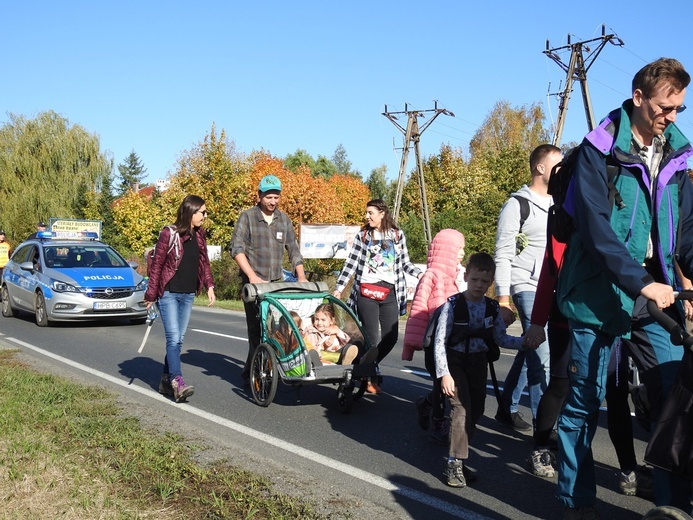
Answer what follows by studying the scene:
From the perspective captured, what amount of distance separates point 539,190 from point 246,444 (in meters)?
2.91

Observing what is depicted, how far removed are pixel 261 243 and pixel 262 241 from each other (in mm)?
23

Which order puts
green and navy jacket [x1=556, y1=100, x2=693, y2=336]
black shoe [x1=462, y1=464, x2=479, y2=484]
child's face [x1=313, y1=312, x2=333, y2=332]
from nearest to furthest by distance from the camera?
1. green and navy jacket [x1=556, y1=100, x2=693, y2=336]
2. black shoe [x1=462, y1=464, x2=479, y2=484]
3. child's face [x1=313, y1=312, x2=333, y2=332]

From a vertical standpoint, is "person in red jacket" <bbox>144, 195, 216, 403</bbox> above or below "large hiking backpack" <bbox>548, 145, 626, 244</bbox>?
below

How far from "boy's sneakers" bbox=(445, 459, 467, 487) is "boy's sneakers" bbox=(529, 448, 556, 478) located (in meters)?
0.53

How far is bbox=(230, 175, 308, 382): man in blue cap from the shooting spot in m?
8.05

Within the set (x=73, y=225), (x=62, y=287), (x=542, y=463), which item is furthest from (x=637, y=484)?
(x=73, y=225)

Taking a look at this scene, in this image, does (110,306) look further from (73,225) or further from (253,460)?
(73,225)

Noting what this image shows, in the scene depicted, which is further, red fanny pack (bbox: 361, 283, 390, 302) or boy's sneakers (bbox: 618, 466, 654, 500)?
red fanny pack (bbox: 361, 283, 390, 302)

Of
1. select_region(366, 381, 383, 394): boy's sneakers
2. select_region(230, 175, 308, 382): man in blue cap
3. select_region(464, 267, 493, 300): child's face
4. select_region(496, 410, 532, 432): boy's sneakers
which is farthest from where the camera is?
select_region(366, 381, 383, 394): boy's sneakers

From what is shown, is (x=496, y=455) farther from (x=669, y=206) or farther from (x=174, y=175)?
(x=174, y=175)

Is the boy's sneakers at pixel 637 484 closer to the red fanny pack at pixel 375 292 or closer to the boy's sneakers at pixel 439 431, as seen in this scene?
the boy's sneakers at pixel 439 431

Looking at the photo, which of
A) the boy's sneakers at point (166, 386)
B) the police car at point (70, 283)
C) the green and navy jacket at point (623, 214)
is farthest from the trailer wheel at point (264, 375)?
the police car at point (70, 283)

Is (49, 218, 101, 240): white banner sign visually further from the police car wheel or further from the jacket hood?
the jacket hood

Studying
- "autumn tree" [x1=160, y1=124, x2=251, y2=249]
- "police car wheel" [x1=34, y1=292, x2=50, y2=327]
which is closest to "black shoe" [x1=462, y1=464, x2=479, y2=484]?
"police car wheel" [x1=34, y1=292, x2=50, y2=327]
